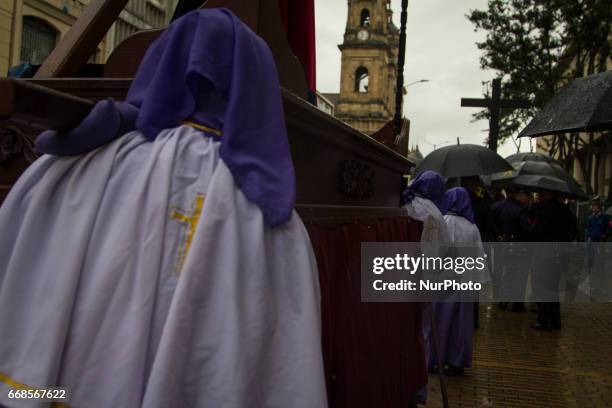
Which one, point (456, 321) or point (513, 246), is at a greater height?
point (513, 246)

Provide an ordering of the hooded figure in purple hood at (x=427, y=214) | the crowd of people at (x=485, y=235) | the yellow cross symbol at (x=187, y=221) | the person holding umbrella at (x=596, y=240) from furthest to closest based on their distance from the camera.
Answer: the person holding umbrella at (x=596, y=240)
the crowd of people at (x=485, y=235)
the hooded figure in purple hood at (x=427, y=214)
the yellow cross symbol at (x=187, y=221)

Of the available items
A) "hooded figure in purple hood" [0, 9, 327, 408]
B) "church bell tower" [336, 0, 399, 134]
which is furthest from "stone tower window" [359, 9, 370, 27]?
"hooded figure in purple hood" [0, 9, 327, 408]

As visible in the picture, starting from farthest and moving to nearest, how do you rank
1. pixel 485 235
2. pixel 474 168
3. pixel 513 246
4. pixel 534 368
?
1. pixel 485 235
2. pixel 513 246
3. pixel 474 168
4. pixel 534 368

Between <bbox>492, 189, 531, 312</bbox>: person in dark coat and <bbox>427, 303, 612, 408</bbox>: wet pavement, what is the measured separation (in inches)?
36.7

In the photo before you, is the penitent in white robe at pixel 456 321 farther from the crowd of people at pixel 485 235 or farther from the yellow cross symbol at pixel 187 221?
the yellow cross symbol at pixel 187 221

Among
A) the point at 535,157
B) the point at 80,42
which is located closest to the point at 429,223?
the point at 80,42

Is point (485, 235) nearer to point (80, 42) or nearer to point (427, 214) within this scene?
point (427, 214)

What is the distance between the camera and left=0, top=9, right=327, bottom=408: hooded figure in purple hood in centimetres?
120

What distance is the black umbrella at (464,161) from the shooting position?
866cm

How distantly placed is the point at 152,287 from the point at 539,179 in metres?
7.82

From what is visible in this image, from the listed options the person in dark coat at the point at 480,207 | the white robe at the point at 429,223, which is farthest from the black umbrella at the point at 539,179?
the white robe at the point at 429,223

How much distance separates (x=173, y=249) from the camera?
4.29 ft

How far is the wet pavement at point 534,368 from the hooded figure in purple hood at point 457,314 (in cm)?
21

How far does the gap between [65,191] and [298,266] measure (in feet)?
2.00
